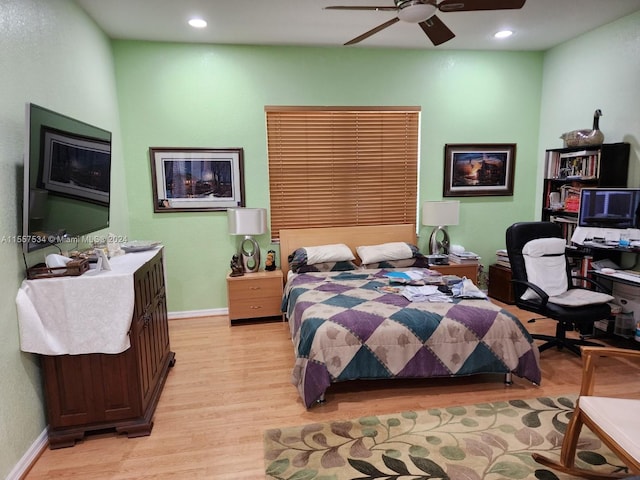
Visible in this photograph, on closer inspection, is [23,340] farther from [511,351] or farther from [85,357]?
[511,351]

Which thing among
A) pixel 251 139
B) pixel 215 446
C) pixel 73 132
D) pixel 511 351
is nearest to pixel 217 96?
pixel 251 139

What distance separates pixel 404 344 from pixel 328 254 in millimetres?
1620

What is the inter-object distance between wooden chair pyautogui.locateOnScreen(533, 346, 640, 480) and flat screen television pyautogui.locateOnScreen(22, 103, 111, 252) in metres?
2.93

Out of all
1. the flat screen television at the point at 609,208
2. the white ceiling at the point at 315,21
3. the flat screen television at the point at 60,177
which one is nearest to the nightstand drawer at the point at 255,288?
the flat screen television at the point at 60,177

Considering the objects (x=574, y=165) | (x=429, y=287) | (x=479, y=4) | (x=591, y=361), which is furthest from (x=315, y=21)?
(x=591, y=361)

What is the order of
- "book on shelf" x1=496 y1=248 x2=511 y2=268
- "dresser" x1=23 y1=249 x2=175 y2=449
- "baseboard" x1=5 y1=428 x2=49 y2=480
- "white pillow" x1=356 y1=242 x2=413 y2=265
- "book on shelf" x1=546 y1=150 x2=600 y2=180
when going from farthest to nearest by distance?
"book on shelf" x1=496 y1=248 x2=511 y2=268
"white pillow" x1=356 y1=242 x2=413 y2=265
"book on shelf" x1=546 y1=150 x2=600 y2=180
"dresser" x1=23 y1=249 x2=175 y2=449
"baseboard" x1=5 y1=428 x2=49 y2=480

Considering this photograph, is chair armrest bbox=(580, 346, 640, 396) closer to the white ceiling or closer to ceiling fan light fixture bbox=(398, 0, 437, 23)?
ceiling fan light fixture bbox=(398, 0, 437, 23)

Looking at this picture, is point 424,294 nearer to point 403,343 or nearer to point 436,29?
point 403,343

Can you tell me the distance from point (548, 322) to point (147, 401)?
3862 millimetres

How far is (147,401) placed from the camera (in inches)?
95.0

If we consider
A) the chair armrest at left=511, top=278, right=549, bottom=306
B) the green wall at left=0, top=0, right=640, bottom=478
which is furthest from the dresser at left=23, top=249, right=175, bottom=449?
the chair armrest at left=511, top=278, right=549, bottom=306

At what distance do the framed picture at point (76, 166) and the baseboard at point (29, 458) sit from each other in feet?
4.68

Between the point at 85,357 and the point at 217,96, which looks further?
the point at 217,96

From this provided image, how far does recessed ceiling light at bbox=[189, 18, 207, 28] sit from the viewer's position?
3418 mm
